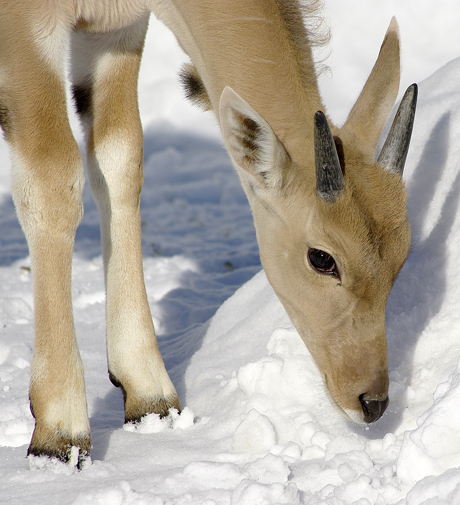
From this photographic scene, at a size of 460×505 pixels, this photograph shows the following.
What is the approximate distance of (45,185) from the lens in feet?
11.0

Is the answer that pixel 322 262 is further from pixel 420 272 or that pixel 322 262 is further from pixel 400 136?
pixel 420 272

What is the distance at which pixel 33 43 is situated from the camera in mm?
3387

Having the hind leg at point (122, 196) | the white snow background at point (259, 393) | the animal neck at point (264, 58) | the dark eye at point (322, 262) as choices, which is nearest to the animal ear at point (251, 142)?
the animal neck at point (264, 58)

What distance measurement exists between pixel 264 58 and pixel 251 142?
452 millimetres

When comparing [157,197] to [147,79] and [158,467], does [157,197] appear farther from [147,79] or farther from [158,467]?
[158,467]

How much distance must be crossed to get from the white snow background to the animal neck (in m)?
1.11

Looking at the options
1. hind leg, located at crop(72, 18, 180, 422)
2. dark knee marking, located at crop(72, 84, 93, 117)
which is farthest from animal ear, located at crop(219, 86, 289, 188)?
dark knee marking, located at crop(72, 84, 93, 117)

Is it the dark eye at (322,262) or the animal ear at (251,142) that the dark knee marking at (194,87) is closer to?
the animal ear at (251,142)

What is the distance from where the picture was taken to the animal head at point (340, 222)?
2.80m

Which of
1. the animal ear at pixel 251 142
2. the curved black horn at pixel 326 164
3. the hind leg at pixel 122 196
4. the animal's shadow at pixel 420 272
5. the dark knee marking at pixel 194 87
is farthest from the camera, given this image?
the dark knee marking at pixel 194 87

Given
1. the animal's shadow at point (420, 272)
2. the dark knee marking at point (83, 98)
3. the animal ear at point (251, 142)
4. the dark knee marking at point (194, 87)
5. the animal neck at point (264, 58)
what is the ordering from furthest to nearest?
the dark knee marking at point (83, 98) → the dark knee marking at point (194, 87) → the animal's shadow at point (420, 272) → the animal neck at point (264, 58) → the animal ear at point (251, 142)

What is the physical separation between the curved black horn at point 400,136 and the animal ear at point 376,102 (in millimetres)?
204

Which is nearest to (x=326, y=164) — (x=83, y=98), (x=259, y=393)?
(x=259, y=393)

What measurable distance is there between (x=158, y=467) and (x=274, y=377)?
730 millimetres
